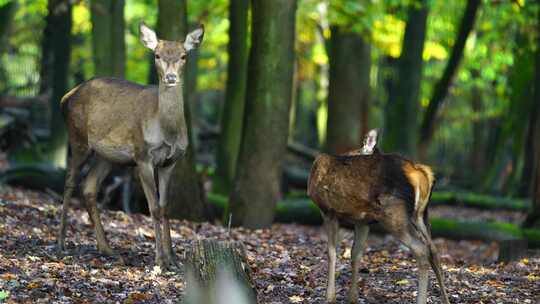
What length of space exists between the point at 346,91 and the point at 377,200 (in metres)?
11.3

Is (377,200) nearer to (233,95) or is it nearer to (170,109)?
(170,109)

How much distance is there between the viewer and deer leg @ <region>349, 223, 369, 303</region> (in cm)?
849

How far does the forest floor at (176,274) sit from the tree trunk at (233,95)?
353 cm

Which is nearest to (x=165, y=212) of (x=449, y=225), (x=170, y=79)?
(x=170, y=79)

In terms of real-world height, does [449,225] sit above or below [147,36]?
below

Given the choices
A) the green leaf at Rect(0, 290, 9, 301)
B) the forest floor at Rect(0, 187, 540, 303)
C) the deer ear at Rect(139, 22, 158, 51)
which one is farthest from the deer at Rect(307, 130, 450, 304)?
the green leaf at Rect(0, 290, 9, 301)

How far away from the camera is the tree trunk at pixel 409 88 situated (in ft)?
65.7

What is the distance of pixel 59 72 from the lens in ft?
57.6

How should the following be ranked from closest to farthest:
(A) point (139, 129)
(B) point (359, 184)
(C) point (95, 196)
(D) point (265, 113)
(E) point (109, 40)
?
1. (B) point (359, 184)
2. (A) point (139, 129)
3. (C) point (95, 196)
4. (D) point (265, 113)
5. (E) point (109, 40)

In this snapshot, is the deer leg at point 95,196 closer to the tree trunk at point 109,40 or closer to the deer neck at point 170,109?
the deer neck at point 170,109

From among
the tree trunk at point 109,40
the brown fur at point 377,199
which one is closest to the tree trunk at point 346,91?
the tree trunk at point 109,40

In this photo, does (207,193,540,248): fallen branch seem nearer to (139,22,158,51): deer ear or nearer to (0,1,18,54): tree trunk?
(0,1,18,54): tree trunk

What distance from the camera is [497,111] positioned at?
31.8m

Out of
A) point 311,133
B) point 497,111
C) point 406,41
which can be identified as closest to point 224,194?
→ point 406,41
